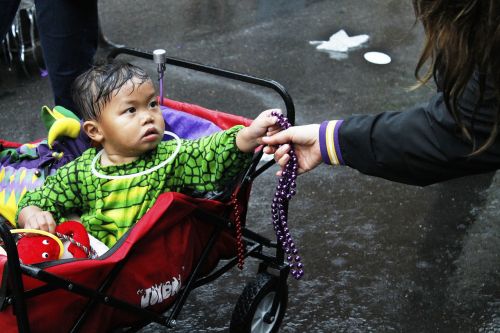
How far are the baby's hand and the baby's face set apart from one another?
0.31 metres

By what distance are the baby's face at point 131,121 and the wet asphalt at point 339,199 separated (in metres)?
0.81

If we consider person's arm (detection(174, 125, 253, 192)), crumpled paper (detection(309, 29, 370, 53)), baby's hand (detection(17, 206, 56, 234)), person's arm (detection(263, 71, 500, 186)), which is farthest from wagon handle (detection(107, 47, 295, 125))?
crumpled paper (detection(309, 29, 370, 53))

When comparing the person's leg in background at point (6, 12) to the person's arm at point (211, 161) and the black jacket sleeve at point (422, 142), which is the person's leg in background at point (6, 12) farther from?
the black jacket sleeve at point (422, 142)

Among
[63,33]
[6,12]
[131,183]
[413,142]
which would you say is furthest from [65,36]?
[413,142]

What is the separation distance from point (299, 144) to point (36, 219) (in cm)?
82

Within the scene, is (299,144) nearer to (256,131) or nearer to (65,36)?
(256,131)

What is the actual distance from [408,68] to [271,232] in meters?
2.08

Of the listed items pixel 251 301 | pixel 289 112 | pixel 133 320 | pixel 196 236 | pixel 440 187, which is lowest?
pixel 440 187

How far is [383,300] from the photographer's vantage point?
285 cm

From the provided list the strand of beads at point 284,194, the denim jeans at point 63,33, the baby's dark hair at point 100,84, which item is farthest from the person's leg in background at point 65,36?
the strand of beads at point 284,194

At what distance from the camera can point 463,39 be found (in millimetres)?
1552

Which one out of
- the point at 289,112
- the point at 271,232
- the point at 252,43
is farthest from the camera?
the point at 252,43

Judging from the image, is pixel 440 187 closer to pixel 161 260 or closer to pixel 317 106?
pixel 317 106

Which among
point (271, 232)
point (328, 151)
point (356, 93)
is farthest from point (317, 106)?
point (328, 151)
